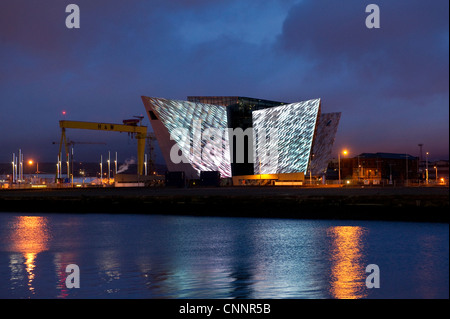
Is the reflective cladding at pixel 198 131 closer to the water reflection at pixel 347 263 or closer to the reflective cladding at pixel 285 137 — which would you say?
the reflective cladding at pixel 285 137

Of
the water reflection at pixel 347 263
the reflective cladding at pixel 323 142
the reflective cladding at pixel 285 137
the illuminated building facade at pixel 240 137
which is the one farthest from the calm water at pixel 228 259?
the reflective cladding at pixel 323 142

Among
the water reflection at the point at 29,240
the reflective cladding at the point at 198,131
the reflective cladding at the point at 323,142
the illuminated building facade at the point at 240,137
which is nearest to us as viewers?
the water reflection at the point at 29,240

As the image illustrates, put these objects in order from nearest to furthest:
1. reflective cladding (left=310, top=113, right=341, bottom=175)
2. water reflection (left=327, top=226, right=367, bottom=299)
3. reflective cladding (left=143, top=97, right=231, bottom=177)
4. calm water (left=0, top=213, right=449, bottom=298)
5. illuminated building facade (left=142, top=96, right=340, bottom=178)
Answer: water reflection (left=327, top=226, right=367, bottom=299), calm water (left=0, top=213, right=449, bottom=298), reflective cladding (left=143, top=97, right=231, bottom=177), illuminated building facade (left=142, top=96, right=340, bottom=178), reflective cladding (left=310, top=113, right=341, bottom=175)

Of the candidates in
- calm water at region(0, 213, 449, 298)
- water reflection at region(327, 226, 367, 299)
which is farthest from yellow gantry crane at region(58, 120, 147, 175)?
water reflection at region(327, 226, 367, 299)

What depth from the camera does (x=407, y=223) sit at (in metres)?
29.8

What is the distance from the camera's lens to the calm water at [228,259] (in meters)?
14.0

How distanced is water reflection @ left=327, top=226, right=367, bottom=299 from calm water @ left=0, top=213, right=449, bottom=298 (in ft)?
0.11

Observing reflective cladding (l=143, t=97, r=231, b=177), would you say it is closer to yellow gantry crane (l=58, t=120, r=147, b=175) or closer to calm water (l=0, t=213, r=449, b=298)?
yellow gantry crane (l=58, t=120, r=147, b=175)

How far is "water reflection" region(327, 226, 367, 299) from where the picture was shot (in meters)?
13.6

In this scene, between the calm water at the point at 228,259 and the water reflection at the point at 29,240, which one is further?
the water reflection at the point at 29,240

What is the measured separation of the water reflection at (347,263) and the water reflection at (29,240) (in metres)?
8.85

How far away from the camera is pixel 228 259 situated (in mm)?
19703
